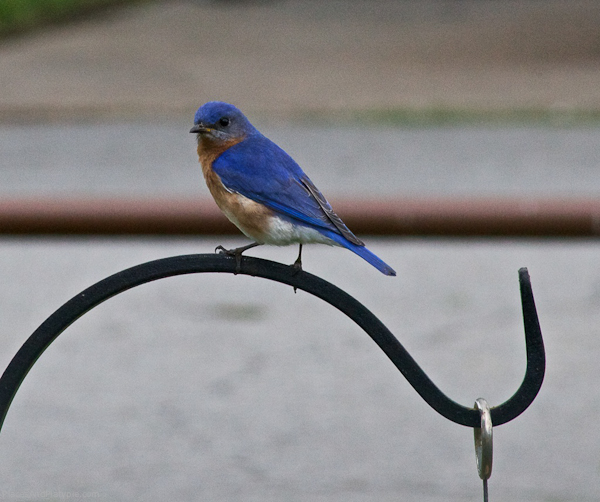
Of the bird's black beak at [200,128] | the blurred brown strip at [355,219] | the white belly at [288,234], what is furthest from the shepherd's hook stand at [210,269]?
the blurred brown strip at [355,219]

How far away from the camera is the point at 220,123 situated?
240 centimetres

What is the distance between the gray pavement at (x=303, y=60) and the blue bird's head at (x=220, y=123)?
30.5 feet

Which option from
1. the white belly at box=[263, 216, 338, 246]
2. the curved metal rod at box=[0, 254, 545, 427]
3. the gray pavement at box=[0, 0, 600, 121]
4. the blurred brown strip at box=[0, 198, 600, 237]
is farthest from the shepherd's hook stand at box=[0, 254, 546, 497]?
the gray pavement at box=[0, 0, 600, 121]

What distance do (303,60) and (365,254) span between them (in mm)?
13642

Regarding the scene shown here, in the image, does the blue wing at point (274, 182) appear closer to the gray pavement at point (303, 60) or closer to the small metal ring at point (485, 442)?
the small metal ring at point (485, 442)

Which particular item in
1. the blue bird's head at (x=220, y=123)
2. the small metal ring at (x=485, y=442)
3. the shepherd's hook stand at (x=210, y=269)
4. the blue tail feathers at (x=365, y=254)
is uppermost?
the blue bird's head at (x=220, y=123)

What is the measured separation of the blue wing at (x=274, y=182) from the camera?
6.98 feet

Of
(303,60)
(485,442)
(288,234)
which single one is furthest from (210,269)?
(303,60)

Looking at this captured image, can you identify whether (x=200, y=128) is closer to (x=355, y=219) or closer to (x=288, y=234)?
(x=288, y=234)

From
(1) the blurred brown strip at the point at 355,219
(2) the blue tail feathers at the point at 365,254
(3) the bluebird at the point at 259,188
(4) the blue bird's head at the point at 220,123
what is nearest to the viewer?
(2) the blue tail feathers at the point at 365,254

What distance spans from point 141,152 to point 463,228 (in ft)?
24.5

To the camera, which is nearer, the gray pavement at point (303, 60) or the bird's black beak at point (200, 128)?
the bird's black beak at point (200, 128)

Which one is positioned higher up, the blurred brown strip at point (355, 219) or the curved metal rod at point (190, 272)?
the blurred brown strip at point (355, 219)

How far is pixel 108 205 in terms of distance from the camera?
9.35 ft
